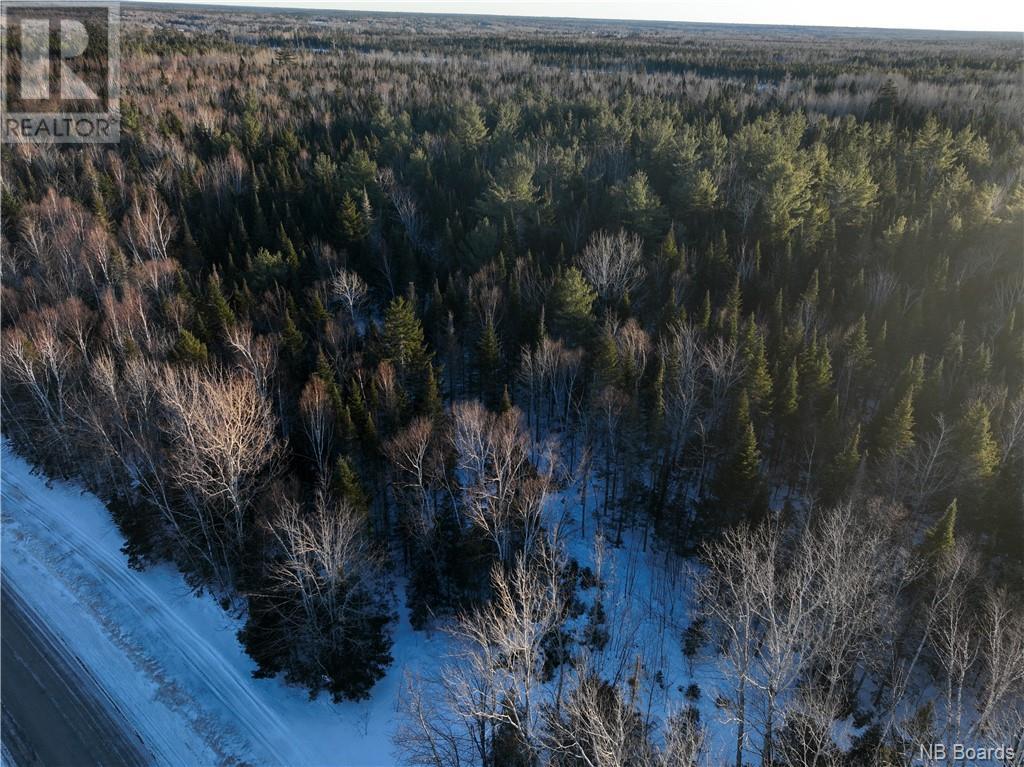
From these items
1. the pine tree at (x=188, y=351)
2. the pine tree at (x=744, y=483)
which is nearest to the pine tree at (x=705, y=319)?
the pine tree at (x=744, y=483)

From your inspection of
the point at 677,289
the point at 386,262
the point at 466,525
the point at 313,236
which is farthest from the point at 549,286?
the point at 313,236

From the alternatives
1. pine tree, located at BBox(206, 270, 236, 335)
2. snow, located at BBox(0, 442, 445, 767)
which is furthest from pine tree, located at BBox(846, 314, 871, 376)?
pine tree, located at BBox(206, 270, 236, 335)

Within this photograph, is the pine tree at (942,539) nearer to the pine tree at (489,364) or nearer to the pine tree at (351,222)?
the pine tree at (489,364)

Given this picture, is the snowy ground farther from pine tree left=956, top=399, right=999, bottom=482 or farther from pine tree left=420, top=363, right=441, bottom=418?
pine tree left=956, top=399, right=999, bottom=482

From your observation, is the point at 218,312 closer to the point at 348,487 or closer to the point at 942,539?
the point at 348,487

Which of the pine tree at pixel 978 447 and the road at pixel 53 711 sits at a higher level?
the pine tree at pixel 978 447
